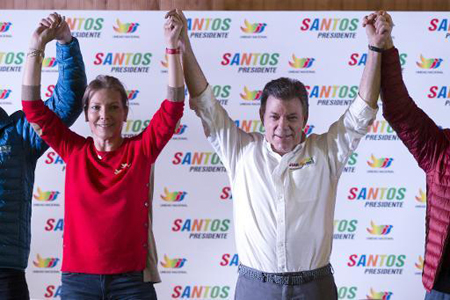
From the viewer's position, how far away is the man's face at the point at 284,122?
6.95ft

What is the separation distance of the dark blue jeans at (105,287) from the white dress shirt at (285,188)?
16.5 inches

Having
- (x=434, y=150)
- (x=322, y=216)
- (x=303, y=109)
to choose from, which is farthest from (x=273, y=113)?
(x=434, y=150)

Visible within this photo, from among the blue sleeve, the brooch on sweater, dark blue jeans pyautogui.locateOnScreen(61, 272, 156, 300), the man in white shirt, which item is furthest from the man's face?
the blue sleeve

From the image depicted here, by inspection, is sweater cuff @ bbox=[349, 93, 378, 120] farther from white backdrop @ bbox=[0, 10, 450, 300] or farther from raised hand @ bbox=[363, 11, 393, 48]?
white backdrop @ bbox=[0, 10, 450, 300]

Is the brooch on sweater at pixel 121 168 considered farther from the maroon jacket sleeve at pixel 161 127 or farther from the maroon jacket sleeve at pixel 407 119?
the maroon jacket sleeve at pixel 407 119

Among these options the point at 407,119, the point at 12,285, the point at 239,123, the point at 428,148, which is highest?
the point at 239,123

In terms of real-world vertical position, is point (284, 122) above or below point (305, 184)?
above

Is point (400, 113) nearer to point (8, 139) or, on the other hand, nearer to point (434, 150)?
point (434, 150)

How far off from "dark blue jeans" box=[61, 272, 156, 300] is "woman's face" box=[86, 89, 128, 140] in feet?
1.81

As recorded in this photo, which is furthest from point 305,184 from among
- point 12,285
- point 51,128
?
point 12,285

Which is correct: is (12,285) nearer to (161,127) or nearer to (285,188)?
(161,127)

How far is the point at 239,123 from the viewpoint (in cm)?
340

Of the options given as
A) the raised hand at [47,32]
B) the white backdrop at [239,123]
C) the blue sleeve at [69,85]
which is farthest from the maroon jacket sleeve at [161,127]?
the white backdrop at [239,123]

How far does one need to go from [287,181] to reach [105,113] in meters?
0.77
